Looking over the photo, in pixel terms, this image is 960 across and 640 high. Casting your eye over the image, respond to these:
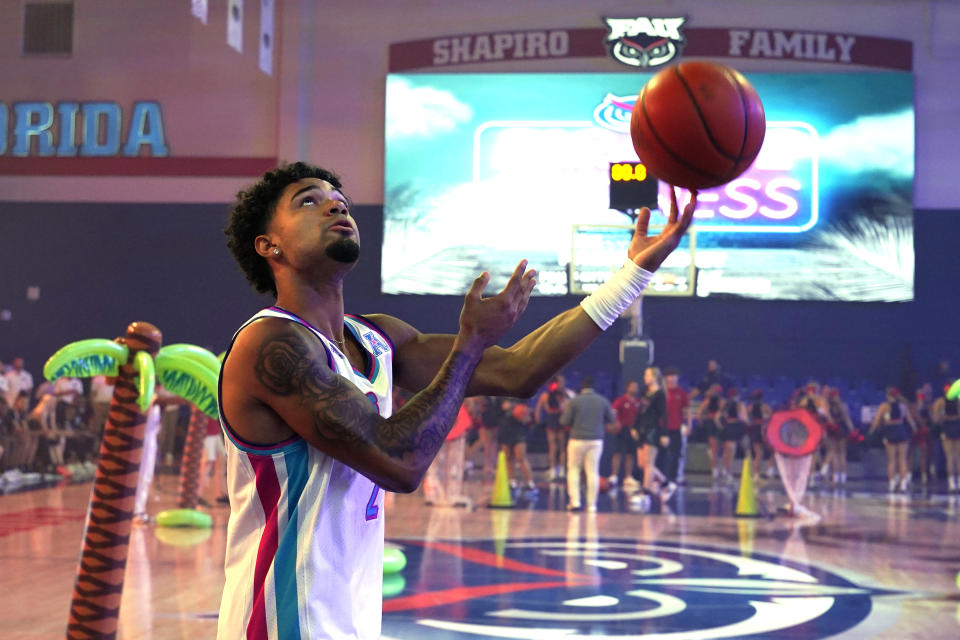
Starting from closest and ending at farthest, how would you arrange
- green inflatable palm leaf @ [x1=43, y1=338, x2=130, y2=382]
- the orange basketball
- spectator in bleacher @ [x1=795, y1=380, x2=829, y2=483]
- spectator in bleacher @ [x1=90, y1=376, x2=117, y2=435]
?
the orange basketball, green inflatable palm leaf @ [x1=43, y1=338, x2=130, y2=382], spectator in bleacher @ [x1=795, y1=380, x2=829, y2=483], spectator in bleacher @ [x1=90, y1=376, x2=117, y2=435]

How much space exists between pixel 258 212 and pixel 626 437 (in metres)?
12.9

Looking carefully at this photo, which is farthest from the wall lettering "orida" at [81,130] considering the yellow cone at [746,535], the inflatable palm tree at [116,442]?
the inflatable palm tree at [116,442]

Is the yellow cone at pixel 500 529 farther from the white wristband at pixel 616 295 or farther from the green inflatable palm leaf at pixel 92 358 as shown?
the white wristband at pixel 616 295

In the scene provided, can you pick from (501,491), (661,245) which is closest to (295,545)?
(661,245)

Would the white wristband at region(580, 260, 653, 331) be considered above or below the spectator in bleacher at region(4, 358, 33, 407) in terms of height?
above

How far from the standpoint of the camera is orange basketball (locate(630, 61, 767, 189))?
273 cm

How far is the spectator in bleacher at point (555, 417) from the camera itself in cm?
1552

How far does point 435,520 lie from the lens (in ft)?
36.0

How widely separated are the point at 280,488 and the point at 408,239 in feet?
52.6

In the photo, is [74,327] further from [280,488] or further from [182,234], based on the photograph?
[280,488]

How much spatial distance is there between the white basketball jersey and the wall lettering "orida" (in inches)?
718

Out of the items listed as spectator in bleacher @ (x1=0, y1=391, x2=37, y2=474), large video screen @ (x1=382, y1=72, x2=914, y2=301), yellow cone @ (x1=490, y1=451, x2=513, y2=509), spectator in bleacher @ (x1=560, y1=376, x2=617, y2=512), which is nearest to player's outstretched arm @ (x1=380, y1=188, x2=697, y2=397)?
spectator in bleacher @ (x1=560, y1=376, x2=617, y2=512)

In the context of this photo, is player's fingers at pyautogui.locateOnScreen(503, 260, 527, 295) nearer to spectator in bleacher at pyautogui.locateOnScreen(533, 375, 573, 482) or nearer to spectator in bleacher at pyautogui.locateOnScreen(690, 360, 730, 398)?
spectator in bleacher at pyautogui.locateOnScreen(533, 375, 573, 482)

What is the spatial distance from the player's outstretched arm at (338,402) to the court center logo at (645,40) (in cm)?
1629
